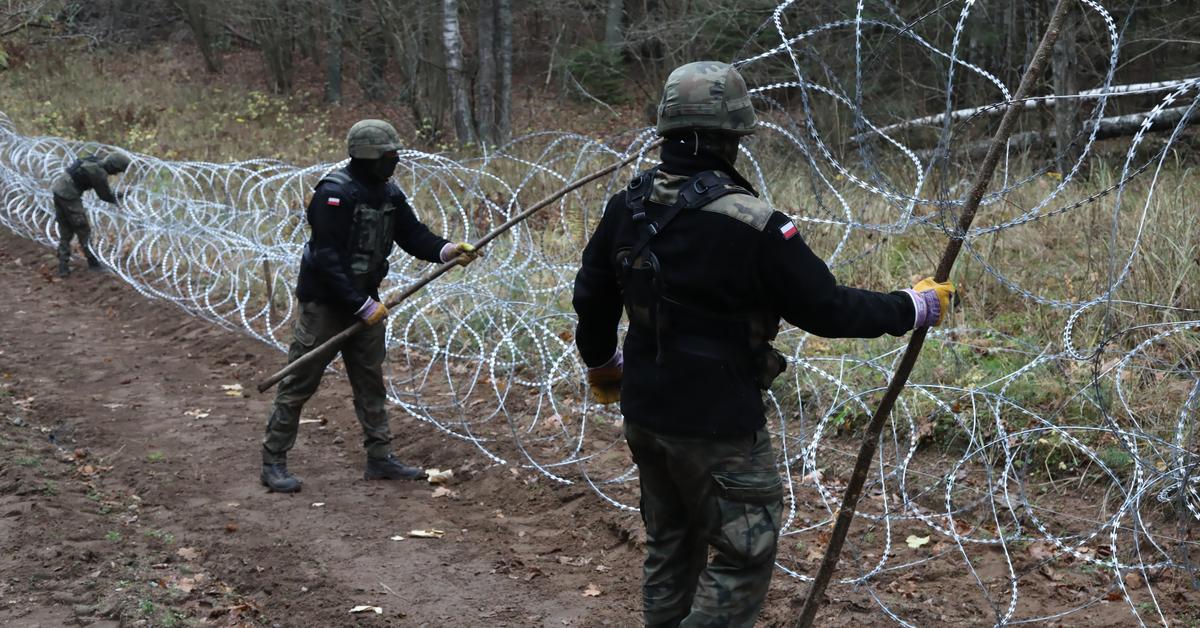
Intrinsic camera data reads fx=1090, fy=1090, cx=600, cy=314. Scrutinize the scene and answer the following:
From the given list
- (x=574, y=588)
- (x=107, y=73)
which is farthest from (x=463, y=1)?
(x=574, y=588)

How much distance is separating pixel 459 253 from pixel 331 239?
2.22 feet

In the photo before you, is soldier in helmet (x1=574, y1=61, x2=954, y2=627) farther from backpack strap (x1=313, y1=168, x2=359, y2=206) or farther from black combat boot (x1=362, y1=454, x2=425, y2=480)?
black combat boot (x1=362, y1=454, x2=425, y2=480)

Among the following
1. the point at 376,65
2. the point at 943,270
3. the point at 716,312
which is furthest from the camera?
the point at 376,65

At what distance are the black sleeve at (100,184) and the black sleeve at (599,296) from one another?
962 cm

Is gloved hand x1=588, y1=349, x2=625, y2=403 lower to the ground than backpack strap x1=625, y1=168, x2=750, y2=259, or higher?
lower

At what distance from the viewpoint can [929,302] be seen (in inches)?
123

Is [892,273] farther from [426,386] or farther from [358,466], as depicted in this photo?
[358,466]

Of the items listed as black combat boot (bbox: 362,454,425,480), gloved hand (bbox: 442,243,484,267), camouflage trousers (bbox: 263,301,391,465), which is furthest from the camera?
black combat boot (bbox: 362,454,425,480)

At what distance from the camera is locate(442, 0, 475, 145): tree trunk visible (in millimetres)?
18109

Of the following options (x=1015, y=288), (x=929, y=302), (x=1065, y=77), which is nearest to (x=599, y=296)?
(x=929, y=302)

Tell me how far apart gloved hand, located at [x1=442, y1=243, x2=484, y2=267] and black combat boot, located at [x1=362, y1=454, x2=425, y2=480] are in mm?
1298

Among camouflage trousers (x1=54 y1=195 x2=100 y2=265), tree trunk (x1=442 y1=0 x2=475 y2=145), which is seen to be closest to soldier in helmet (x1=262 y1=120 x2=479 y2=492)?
camouflage trousers (x1=54 y1=195 x2=100 y2=265)

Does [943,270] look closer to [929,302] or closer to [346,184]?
[929,302]

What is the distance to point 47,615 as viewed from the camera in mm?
4211
